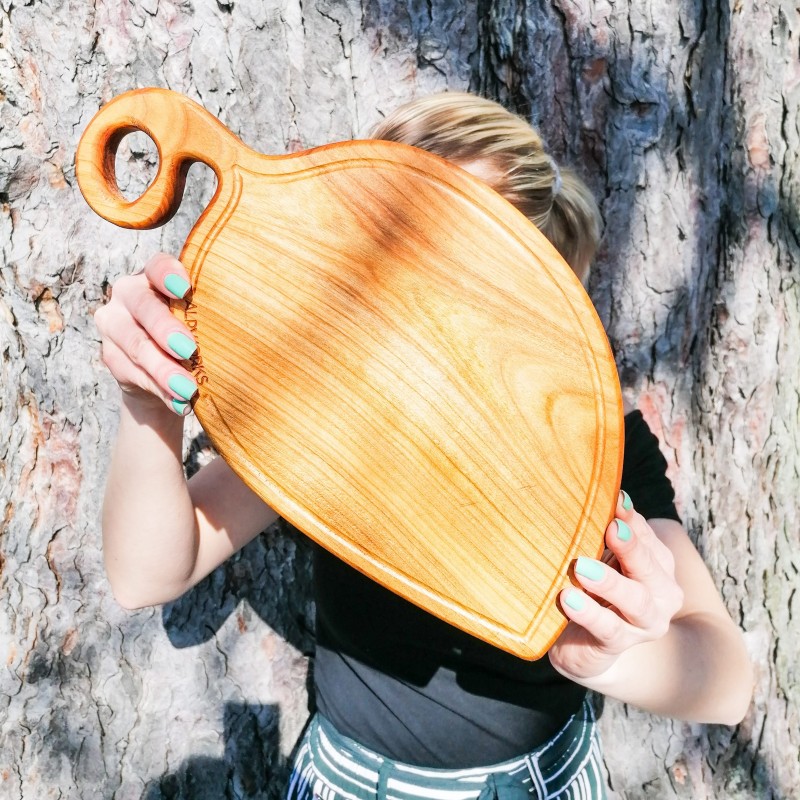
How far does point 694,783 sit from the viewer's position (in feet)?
5.28

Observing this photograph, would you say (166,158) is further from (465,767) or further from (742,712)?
(742,712)

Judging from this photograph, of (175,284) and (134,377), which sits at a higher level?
(175,284)

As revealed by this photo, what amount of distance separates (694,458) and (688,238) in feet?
1.48

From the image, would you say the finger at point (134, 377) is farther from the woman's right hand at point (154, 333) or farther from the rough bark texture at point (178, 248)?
the rough bark texture at point (178, 248)

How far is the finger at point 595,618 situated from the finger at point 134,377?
0.50 metres

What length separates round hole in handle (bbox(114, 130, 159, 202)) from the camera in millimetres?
1178


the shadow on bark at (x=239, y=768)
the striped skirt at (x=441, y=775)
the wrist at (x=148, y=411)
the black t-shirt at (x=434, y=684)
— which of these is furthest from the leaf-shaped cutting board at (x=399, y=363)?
the shadow on bark at (x=239, y=768)

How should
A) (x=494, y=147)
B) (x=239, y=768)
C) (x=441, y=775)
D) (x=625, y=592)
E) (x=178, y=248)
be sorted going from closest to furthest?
(x=625, y=592) → (x=494, y=147) → (x=441, y=775) → (x=178, y=248) → (x=239, y=768)

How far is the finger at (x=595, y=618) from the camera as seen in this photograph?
0.80 metres

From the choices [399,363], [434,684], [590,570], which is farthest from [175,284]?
[434,684]

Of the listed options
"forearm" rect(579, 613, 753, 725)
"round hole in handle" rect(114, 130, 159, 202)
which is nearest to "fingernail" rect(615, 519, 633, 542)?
"forearm" rect(579, 613, 753, 725)

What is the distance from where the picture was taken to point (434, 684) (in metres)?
1.14

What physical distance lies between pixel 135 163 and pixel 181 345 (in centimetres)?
51

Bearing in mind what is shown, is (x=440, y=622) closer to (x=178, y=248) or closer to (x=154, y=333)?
(x=154, y=333)
